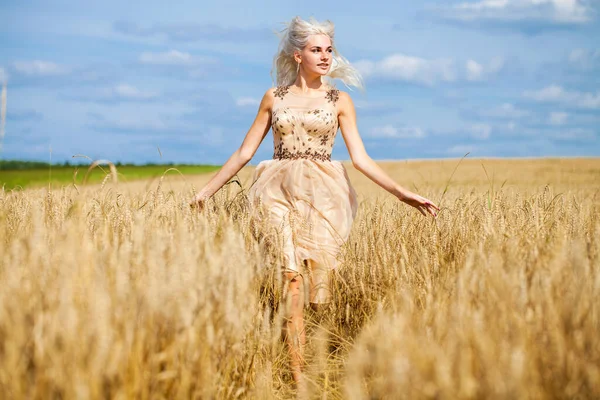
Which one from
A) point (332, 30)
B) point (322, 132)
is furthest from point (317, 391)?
point (332, 30)

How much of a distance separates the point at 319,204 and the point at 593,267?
1613 mm

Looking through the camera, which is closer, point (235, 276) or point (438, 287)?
point (235, 276)

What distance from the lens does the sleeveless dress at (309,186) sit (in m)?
3.88

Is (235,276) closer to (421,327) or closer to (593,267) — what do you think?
(421,327)

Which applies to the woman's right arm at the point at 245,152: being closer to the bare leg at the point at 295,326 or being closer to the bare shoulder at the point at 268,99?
the bare shoulder at the point at 268,99

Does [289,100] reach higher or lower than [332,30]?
lower

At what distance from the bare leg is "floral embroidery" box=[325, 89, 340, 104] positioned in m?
1.17

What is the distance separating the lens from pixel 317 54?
404cm

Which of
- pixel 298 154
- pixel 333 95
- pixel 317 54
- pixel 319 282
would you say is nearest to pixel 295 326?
pixel 319 282

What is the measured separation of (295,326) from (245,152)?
3.91 ft

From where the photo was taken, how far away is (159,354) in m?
2.13

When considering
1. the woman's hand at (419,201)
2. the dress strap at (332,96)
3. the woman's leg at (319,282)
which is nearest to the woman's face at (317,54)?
the dress strap at (332,96)

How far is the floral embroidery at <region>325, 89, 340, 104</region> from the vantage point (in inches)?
161

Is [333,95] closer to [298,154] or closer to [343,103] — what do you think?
[343,103]
